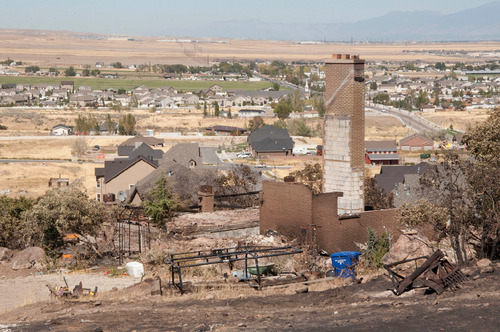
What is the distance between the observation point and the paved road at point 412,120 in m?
109

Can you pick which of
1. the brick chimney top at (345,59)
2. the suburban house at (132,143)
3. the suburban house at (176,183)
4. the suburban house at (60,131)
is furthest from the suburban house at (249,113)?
the brick chimney top at (345,59)

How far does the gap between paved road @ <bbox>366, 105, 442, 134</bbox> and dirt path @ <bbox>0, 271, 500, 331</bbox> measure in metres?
87.8

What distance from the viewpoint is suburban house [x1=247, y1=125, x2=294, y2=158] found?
83.0 meters

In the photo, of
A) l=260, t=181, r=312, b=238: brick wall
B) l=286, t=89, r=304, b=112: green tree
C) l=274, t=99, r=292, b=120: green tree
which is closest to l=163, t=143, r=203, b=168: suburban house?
l=260, t=181, r=312, b=238: brick wall

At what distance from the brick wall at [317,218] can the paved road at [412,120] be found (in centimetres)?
7905

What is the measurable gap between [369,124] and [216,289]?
3927 inches

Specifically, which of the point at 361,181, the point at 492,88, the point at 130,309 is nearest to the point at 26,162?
the point at 361,181

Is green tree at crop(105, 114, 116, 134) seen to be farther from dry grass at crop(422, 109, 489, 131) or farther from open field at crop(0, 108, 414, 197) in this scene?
dry grass at crop(422, 109, 489, 131)

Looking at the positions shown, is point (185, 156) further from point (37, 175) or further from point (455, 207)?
point (455, 207)

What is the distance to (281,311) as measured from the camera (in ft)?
48.6

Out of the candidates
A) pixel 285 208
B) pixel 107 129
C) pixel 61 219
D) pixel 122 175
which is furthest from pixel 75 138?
pixel 285 208

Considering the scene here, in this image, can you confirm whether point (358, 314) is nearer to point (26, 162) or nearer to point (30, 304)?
point (30, 304)

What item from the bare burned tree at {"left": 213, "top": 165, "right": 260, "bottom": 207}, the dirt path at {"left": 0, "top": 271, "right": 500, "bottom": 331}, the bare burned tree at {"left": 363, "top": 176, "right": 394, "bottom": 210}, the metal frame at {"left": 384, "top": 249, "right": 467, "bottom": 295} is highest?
the metal frame at {"left": 384, "top": 249, "right": 467, "bottom": 295}

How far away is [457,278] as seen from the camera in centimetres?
1492
